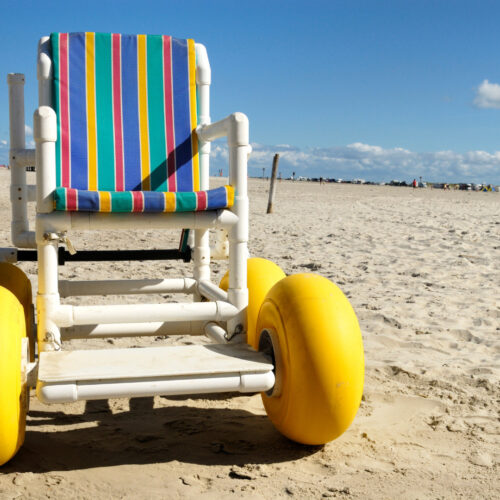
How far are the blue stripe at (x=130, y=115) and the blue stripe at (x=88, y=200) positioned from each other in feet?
1.77

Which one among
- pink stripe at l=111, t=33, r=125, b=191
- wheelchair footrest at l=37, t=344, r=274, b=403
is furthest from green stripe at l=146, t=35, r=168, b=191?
wheelchair footrest at l=37, t=344, r=274, b=403

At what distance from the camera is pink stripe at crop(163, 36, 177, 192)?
2.79m

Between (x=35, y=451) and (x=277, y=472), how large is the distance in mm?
858

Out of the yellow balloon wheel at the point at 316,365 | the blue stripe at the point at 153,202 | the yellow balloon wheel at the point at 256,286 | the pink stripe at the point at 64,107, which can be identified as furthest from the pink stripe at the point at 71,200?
the yellow balloon wheel at the point at 256,286

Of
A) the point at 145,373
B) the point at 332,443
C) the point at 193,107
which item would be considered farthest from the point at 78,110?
the point at 332,443

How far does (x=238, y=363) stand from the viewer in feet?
6.91

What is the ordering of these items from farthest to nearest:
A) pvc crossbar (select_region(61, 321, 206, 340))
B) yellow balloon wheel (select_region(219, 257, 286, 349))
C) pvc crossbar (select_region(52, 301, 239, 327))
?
1. yellow balloon wheel (select_region(219, 257, 286, 349))
2. pvc crossbar (select_region(61, 321, 206, 340))
3. pvc crossbar (select_region(52, 301, 239, 327))

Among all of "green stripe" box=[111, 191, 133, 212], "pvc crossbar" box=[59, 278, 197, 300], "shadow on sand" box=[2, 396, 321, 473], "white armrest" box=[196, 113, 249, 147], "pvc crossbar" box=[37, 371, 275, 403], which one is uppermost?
"white armrest" box=[196, 113, 249, 147]

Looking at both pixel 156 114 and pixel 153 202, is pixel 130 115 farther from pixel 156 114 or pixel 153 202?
pixel 153 202

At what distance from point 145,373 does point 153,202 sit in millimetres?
626

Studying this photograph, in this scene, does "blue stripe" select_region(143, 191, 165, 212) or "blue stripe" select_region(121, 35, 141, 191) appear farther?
"blue stripe" select_region(121, 35, 141, 191)

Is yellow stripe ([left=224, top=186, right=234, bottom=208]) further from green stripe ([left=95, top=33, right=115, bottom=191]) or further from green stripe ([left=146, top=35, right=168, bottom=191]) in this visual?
green stripe ([left=95, top=33, right=115, bottom=191])

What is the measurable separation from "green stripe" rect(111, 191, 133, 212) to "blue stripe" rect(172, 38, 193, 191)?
0.62m

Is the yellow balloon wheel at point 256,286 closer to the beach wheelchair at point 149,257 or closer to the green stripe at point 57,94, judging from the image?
the beach wheelchair at point 149,257
